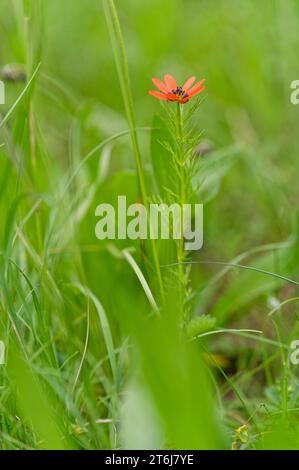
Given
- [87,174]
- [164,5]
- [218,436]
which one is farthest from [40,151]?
[164,5]

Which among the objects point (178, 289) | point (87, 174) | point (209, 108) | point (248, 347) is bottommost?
point (248, 347)

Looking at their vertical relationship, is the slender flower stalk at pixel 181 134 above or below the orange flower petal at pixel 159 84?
below

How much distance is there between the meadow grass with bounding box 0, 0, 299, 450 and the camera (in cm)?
97

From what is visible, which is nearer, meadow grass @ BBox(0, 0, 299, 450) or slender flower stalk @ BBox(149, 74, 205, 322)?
meadow grass @ BBox(0, 0, 299, 450)

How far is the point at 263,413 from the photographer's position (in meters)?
1.26

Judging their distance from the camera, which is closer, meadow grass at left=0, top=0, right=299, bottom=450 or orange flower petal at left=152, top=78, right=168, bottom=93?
meadow grass at left=0, top=0, right=299, bottom=450

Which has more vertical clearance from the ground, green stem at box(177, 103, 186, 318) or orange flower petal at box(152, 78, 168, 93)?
orange flower petal at box(152, 78, 168, 93)

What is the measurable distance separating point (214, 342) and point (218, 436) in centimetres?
63

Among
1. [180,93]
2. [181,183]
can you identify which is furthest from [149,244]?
[180,93]

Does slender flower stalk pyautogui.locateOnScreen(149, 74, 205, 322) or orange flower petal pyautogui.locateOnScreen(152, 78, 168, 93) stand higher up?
orange flower petal pyautogui.locateOnScreen(152, 78, 168, 93)

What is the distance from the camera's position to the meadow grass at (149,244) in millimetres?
973

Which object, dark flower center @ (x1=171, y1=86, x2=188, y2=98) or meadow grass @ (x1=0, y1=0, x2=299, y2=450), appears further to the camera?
dark flower center @ (x1=171, y1=86, x2=188, y2=98)

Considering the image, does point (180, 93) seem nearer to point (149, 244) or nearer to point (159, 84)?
point (159, 84)
